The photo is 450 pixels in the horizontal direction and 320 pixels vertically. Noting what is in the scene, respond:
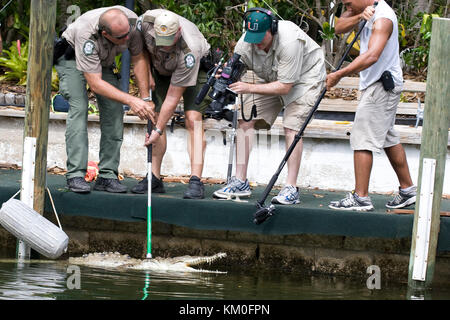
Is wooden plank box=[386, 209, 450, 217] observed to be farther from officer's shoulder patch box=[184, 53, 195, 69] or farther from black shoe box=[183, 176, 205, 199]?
officer's shoulder patch box=[184, 53, 195, 69]

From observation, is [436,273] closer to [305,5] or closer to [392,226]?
[392,226]

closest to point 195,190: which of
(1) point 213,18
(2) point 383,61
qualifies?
(2) point 383,61

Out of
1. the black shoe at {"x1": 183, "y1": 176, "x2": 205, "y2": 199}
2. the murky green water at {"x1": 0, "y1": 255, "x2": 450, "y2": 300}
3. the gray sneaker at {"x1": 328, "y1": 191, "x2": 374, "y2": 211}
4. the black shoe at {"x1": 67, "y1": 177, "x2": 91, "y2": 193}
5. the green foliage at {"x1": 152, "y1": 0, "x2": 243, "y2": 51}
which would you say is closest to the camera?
the murky green water at {"x1": 0, "y1": 255, "x2": 450, "y2": 300}

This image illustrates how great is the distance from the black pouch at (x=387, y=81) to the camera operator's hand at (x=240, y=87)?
40.2 inches

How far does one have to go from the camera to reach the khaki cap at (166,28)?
23.5 ft

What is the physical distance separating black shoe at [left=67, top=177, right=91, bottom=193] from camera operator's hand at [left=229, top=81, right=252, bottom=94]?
1.50m

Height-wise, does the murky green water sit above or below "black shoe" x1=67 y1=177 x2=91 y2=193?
below

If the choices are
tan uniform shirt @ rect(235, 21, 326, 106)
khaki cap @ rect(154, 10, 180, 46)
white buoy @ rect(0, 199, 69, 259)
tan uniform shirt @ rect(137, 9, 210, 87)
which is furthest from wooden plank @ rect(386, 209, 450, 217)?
white buoy @ rect(0, 199, 69, 259)

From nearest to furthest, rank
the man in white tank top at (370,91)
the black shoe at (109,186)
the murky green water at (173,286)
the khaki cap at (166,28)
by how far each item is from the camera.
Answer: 1. the murky green water at (173,286)
2. the man in white tank top at (370,91)
3. the khaki cap at (166,28)
4. the black shoe at (109,186)

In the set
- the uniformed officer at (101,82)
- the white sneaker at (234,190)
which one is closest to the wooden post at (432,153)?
the white sneaker at (234,190)

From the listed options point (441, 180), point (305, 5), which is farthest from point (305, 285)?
point (305, 5)

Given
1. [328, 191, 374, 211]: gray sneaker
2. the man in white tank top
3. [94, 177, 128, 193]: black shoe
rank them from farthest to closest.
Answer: [94, 177, 128, 193]: black shoe < [328, 191, 374, 211]: gray sneaker < the man in white tank top

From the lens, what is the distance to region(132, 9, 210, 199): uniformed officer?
722 centimetres

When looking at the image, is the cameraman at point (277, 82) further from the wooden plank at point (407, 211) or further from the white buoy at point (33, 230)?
the white buoy at point (33, 230)
